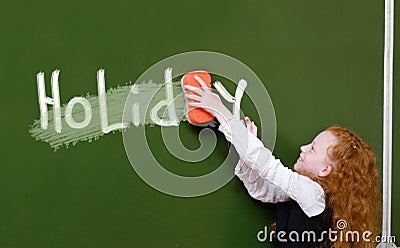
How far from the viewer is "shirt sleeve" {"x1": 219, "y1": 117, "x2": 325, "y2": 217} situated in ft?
4.22

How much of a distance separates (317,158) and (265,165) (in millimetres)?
147

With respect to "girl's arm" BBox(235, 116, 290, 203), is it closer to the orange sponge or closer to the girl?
the girl

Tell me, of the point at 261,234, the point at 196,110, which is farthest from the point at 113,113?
the point at 261,234

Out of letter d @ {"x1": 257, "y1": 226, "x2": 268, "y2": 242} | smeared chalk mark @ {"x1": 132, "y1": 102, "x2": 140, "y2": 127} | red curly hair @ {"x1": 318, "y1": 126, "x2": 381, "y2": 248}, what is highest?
smeared chalk mark @ {"x1": 132, "y1": 102, "x2": 140, "y2": 127}

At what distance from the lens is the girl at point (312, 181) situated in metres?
1.29

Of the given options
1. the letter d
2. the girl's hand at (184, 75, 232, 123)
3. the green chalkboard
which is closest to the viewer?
the green chalkboard

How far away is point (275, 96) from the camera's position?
1380 millimetres

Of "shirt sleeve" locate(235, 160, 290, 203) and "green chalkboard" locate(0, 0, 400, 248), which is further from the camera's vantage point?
"shirt sleeve" locate(235, 160, 290, 203)

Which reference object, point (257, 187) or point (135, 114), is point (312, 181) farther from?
point (135, 114)

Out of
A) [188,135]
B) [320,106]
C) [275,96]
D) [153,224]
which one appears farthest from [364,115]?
[153,224]

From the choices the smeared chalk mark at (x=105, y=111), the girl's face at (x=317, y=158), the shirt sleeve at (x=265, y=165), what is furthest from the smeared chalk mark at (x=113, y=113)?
the girl's face at (x=317, y=158)

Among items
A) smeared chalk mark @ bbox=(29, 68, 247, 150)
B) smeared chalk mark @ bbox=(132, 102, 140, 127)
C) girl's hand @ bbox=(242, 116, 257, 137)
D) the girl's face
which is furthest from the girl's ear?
smeared chalk mark @ bbox=(132, 102, 140, 127)

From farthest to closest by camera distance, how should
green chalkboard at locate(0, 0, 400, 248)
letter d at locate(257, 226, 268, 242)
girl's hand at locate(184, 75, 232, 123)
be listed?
letter d at locate(257, 226, 268, 242) → girl's hand at locate(184, 75, 232, 123) → green chalkboard at locate(0, 0, 400, 248)

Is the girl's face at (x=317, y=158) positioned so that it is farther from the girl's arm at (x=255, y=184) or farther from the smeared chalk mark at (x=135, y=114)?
the smeared chalk mark at (x=135, y=114)
